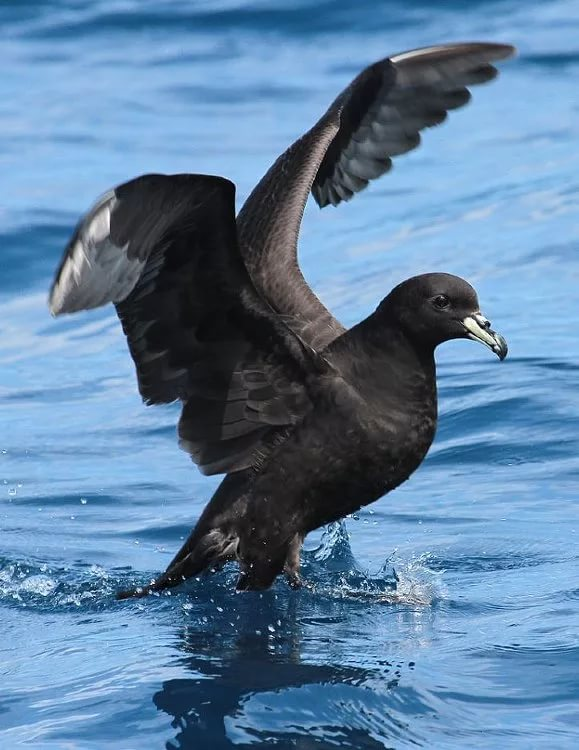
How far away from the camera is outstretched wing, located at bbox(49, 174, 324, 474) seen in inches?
217

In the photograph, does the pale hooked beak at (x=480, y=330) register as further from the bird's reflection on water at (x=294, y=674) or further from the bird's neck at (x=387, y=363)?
the bird's reflection on water at (x=294, y=674)

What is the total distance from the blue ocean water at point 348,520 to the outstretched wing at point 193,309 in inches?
28.6

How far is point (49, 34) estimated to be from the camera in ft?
Result: 52.0

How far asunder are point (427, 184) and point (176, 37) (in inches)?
149

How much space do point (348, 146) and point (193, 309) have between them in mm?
2294

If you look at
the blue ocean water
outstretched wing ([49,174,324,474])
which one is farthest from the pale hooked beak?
the blue ocean water

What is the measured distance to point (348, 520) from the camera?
7.77m

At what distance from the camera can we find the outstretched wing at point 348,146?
7.09 metres

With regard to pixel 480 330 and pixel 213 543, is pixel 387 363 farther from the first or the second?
pixel 213 543

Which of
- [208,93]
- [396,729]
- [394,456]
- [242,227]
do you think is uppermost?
[208,93]

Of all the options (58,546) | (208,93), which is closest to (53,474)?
(58,546)

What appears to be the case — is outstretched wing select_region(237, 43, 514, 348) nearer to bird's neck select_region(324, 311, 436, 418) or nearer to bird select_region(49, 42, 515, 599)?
bird select_region(49, 42, 515, 599)

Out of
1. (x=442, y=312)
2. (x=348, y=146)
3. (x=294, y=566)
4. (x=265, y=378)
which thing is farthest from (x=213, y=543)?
(x=348, y=146)

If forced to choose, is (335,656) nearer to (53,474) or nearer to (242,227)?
(242,227)
